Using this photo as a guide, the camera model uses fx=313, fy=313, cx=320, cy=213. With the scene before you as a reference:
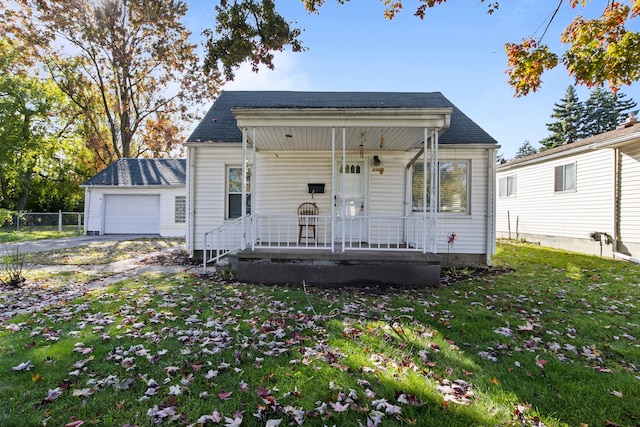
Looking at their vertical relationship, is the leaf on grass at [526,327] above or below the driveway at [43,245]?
below

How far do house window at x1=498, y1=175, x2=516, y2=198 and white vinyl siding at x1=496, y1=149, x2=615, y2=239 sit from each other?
24 centimetres

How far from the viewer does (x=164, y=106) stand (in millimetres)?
21328

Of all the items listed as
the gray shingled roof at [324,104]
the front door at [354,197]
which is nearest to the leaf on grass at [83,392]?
the front door at [354,197]

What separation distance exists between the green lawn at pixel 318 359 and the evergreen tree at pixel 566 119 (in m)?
39.5

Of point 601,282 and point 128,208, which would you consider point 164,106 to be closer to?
point 128,208

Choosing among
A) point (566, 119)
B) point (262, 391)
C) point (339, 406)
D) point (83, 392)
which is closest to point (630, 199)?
point (339, 406)

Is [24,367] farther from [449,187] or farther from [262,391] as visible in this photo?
[449,187]

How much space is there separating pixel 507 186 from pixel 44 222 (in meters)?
25.7

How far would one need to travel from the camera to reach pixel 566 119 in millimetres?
36062

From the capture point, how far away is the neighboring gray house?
1599cm

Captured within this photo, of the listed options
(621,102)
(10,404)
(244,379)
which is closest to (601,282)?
(244,379)

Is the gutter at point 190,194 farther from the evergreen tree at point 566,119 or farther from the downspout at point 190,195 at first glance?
the evergreen tree at point 566,119

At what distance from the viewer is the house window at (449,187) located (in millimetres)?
8156

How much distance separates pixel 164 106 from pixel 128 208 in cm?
850
